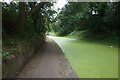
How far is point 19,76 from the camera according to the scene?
8156mm

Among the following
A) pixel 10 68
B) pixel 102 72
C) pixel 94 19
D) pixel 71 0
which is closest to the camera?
pixel 10 68

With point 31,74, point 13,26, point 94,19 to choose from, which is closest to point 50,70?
point 31,74

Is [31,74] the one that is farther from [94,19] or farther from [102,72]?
[94,19]

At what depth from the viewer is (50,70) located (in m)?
9.62

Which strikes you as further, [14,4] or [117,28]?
[117,28]

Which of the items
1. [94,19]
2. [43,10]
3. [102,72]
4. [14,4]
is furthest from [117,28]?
[102,72]

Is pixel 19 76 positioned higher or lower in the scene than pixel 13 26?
lower

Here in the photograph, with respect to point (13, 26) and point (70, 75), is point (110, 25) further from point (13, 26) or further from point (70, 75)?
point (70, 75)

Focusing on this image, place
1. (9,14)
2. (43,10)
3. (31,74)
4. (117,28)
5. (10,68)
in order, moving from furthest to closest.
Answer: (117,28), (43,10), (9,14), (31,74), (10,68)

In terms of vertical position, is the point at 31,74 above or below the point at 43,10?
below

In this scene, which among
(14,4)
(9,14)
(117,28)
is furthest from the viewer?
(117,28)

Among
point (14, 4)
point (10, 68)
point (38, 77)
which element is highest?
point (14, 4)

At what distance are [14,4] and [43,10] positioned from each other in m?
10.1

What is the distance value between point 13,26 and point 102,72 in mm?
7106
